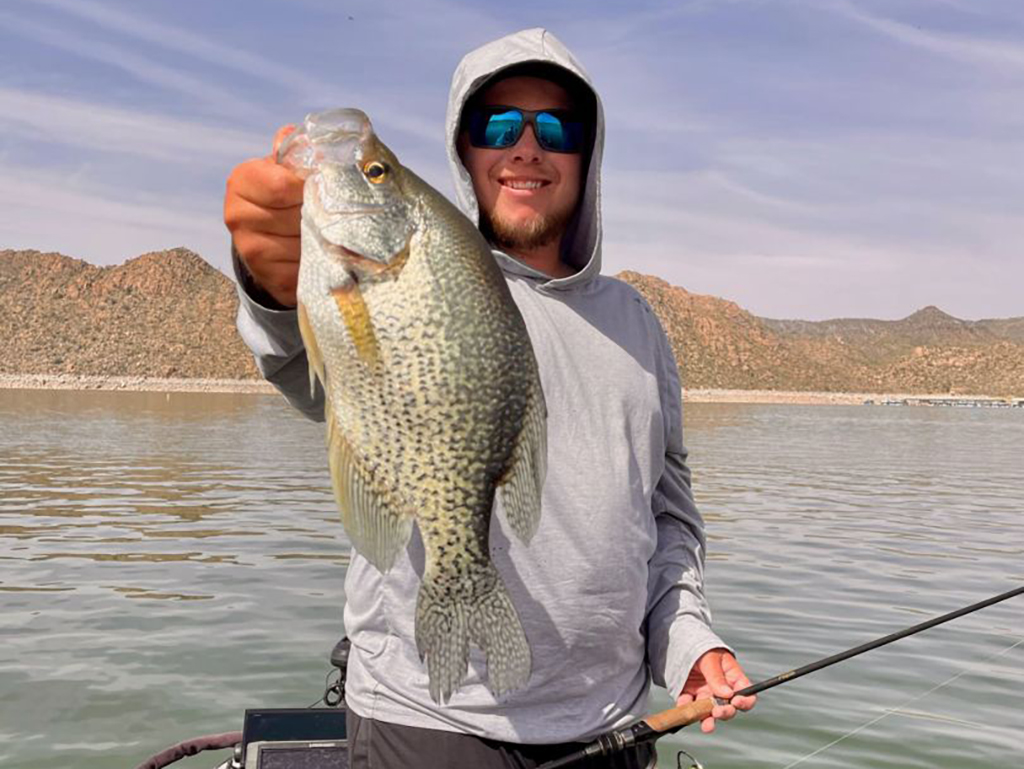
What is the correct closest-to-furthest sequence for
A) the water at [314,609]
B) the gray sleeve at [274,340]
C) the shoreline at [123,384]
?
the gray sleeve at [274,340] < the water at [314,609] < the shoreline at [123,384]

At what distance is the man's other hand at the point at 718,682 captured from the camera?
3286 millimetres

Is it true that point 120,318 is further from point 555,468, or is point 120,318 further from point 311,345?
point 311,345

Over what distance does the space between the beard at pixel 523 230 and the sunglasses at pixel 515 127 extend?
0.22 m

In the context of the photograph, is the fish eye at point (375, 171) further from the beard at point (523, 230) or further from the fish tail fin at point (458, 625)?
the beard at point (523, 230)

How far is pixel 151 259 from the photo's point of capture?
167 meters

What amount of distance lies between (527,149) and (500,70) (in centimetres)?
27

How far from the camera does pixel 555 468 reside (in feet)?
10.1

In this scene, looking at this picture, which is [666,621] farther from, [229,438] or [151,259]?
[151,259]

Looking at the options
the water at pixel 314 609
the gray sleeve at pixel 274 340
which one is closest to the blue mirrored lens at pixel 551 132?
the gray sleeve at pixel 274 340

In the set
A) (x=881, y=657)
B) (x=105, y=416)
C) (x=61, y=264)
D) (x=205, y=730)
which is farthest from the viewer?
(x=61, y=264)

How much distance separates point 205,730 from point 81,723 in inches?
41.6

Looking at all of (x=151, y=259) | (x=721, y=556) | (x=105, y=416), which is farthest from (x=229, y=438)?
(x=151, y=259)

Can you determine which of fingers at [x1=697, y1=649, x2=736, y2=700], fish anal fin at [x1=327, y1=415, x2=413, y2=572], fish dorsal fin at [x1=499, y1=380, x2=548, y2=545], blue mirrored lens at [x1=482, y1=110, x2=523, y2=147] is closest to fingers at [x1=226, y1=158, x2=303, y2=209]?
fish anal fin at [x1=327, y1=415, x2=413, y2=572]

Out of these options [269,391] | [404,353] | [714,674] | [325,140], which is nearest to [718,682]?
[714,674]
